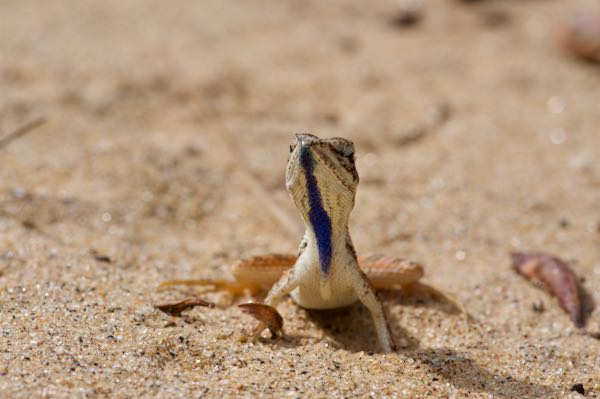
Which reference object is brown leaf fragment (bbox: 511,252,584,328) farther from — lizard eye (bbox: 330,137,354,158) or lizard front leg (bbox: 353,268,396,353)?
lizard eye (bbox: 330,137,354,158)

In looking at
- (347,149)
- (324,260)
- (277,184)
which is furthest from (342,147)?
(277,184)

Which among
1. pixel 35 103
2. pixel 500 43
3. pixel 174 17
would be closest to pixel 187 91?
pixel 35 103

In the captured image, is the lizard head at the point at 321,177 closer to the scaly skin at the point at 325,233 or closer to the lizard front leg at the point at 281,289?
the scaly skin at the point at 325,233

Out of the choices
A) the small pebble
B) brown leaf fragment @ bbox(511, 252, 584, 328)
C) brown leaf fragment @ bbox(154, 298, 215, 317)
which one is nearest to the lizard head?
brown leaf fragment @ bbox(154, 298, 215, 317)

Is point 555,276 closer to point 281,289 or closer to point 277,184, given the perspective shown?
point 281,289

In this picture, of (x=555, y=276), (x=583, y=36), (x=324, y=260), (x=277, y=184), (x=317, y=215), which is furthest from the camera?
(x=583, y=36)

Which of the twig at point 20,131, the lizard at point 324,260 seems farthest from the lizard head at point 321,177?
the twig at point 20,131

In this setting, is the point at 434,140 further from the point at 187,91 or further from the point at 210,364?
the point at 210,364
